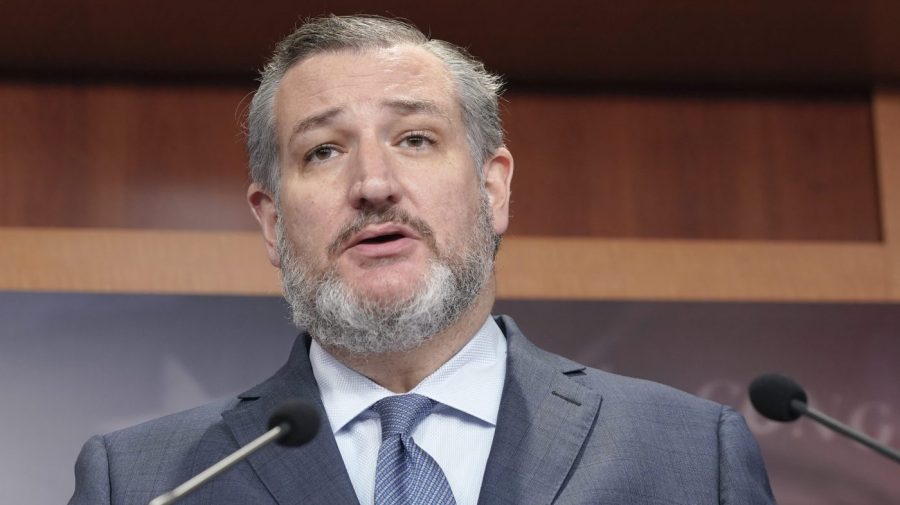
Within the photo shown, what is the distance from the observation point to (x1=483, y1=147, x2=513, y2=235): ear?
153 cm

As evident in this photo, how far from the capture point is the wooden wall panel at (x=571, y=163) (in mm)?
2324

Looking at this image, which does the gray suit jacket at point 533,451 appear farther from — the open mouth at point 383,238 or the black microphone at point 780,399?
the black microphone at point 780,399

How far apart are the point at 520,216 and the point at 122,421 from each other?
32.5 inches

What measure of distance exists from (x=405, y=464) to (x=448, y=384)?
5.2 inches

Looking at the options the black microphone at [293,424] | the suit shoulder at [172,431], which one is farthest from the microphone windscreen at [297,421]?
the suit shoulder at [172,431]

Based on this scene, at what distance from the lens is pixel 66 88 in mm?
2342

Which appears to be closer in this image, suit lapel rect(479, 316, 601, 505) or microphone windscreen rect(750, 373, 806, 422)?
microphone windscreen rect(750, 373, 806, 422)

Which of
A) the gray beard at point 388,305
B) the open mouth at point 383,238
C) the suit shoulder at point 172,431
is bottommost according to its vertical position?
the suit shoulder at point 172,431

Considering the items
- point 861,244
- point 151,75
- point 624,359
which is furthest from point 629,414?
point 151,75

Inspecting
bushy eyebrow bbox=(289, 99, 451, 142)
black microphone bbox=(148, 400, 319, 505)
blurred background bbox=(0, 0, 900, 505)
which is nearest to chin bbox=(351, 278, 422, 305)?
bushy eyebrow bbox=(289, 99, 451, 142)

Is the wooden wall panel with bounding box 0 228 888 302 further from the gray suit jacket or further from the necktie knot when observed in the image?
the necktie knot

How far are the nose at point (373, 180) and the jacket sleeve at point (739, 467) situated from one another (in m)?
0.45

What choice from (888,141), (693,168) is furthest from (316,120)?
(888,141)

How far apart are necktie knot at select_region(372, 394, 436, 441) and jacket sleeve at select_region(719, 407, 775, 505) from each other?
0.32m
